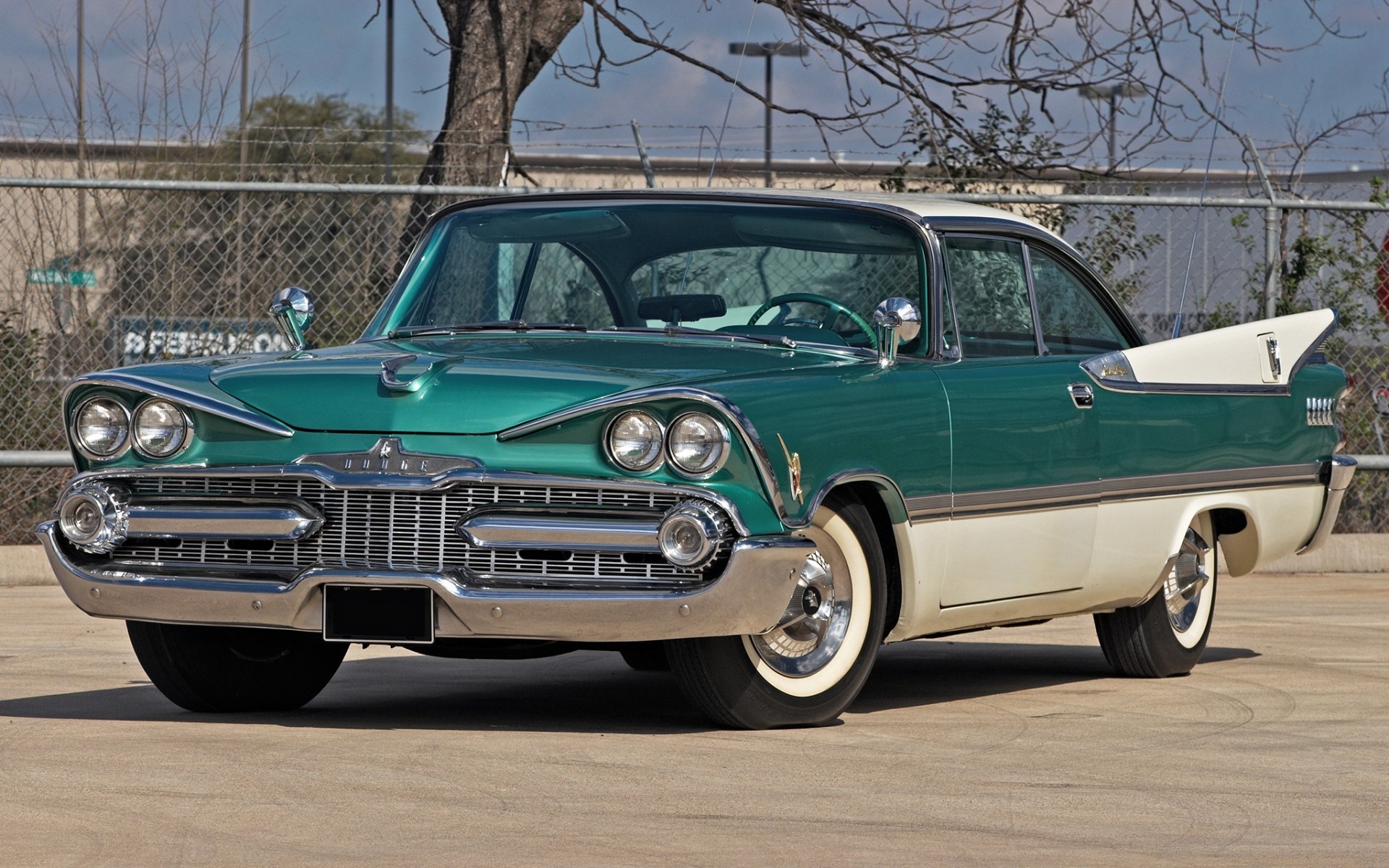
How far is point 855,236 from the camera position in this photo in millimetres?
6727

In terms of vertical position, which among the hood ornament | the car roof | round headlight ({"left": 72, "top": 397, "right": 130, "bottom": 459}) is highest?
the car roof

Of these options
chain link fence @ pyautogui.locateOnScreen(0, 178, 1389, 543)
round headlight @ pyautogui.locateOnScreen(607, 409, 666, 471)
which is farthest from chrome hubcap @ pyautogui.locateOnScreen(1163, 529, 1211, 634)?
chain link fence @ pyautogui.locateOnScreen(0, 178, 1389, 543)

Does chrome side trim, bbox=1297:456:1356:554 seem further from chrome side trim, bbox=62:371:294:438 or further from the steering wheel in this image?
chrome side trim, bbox=62:371:294:438

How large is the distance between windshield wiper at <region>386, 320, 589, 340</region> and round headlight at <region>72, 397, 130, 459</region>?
1.09 m

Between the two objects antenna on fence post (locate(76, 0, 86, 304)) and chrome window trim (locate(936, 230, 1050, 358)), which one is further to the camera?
antenna on fence post (locate(76, 0, 86, 304))

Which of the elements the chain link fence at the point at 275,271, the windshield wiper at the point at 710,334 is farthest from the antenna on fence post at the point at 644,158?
the windshield wiper at the point at 710,334

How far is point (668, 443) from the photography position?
5.46 metres

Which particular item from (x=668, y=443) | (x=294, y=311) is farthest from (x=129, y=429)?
(x=668, y=443)

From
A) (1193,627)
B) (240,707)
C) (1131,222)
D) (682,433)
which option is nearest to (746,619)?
(682,433)

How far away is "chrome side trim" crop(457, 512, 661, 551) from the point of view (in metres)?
5.41

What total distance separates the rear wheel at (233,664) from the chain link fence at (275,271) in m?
4.67

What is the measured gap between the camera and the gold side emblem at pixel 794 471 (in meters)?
5.58

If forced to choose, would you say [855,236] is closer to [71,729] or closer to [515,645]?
[515,645]

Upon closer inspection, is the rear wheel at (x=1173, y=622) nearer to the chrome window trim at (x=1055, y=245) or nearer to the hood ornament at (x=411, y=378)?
the chrome window trim at (x=1055, y=245)
